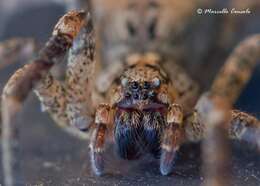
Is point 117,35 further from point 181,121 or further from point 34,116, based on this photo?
point 181,121

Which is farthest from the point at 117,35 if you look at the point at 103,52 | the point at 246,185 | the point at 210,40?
the point at 246,185

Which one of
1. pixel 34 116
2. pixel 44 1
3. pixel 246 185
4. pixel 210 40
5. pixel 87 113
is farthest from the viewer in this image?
pixel 44 1

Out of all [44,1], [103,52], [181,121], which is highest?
[44,1]

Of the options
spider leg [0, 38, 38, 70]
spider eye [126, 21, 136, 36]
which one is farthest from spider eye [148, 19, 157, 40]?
spider leg [0, 38, 38, 70]

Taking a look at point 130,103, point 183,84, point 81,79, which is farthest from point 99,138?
point 183,84

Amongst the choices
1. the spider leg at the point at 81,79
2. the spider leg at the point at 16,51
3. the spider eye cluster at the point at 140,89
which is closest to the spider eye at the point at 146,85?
the spider eye cluster at the point at 140,89

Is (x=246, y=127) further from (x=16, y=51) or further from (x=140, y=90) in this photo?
(x=16, y=51)

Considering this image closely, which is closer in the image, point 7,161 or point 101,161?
point 7,161

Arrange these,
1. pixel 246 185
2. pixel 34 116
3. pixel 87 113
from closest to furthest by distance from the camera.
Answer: pixel 246 185, pixel 87 113, pixel 34 116

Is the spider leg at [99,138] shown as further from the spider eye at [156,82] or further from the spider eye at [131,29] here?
the spider eye at [131,29]

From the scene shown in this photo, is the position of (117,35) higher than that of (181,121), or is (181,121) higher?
(117,35)
